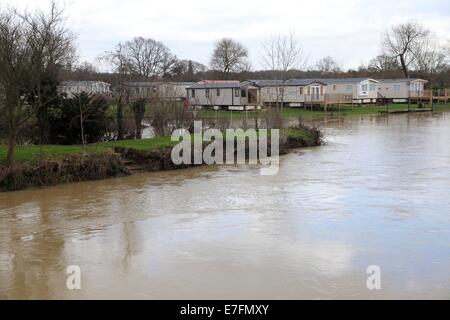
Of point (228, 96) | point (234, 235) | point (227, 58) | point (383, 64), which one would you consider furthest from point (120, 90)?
point (383, 64)

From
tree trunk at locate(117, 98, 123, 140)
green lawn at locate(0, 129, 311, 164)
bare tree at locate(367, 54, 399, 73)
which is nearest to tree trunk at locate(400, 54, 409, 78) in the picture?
bare tree at locate(367, 54, 399, 73)

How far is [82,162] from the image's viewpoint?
648 inches

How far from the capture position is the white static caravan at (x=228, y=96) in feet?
159

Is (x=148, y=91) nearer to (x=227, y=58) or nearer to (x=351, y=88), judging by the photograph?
(x=351, y=88)

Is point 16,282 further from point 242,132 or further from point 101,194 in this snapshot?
point 242,132

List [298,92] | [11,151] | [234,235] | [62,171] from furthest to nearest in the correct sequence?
[298,92] < [62,171] < [11,151] < [234,235]

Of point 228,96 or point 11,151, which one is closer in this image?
point 11,151

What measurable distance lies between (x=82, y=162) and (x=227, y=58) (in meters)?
60.6

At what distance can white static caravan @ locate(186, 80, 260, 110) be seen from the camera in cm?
4851

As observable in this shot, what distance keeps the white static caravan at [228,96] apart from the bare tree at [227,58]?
24597mm

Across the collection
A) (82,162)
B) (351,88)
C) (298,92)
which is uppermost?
(351,88)

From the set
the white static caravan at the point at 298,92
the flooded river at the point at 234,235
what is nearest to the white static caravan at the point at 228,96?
the white static caravan at the point at 298,92

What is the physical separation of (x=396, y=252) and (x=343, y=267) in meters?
1.29
